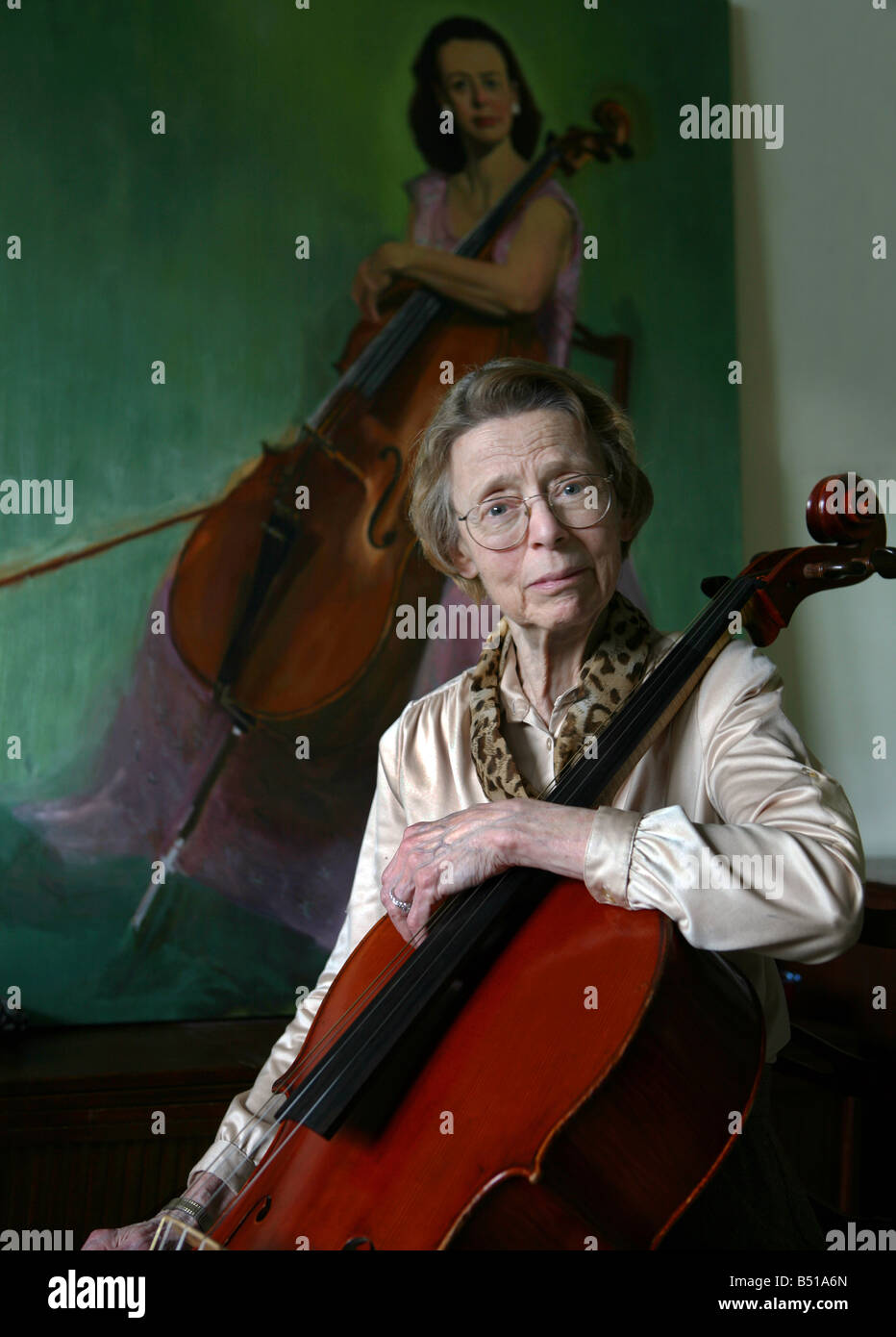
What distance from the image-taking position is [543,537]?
1.30m

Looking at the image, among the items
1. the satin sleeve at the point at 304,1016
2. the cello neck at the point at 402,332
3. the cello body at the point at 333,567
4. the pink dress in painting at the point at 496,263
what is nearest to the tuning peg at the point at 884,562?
the satin sleeve at the point at 304,1016

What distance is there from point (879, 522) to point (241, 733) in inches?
53.4

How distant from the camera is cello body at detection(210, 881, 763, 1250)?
0.82m

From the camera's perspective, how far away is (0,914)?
2.09m

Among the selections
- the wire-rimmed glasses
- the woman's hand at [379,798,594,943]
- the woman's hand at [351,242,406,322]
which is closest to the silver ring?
the woman's hand at [379,798,594,943]

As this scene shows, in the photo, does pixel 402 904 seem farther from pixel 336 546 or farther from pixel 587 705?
pixel 336 546

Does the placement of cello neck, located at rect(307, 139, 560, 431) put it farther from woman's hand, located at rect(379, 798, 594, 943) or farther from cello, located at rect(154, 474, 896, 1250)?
cello, located at rect(154, 474, 896, 1250)

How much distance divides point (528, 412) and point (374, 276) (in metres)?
1.13

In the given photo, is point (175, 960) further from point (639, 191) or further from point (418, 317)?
point (639, 191)

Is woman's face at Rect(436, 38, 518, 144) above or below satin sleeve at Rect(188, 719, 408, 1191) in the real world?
above

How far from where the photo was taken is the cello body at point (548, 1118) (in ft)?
2.69

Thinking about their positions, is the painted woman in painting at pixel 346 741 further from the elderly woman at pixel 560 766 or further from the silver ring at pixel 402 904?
the silver ring at pixel 402 904

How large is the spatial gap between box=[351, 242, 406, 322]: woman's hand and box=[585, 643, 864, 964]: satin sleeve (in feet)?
5.32

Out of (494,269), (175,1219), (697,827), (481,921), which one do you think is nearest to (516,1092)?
(481,921)
